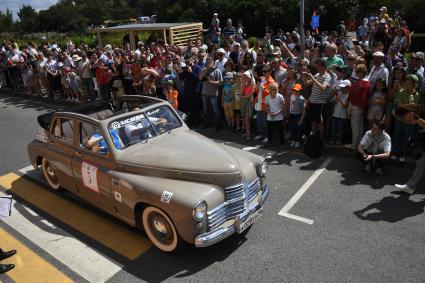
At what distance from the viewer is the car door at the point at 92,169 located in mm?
6070

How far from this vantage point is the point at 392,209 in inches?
250

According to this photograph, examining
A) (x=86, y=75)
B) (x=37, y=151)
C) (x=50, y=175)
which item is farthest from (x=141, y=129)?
(x=86, y=75)

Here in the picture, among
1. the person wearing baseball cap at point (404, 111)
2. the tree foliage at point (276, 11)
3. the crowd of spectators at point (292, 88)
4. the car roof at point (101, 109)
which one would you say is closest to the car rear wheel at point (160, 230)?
the car roof at point (101, 109)

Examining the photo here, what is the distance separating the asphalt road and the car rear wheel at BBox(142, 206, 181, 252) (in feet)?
0.54

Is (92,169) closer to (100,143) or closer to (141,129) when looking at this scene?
(100,143)

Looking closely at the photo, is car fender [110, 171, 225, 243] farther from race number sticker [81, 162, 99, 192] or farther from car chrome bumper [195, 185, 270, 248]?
race number sticker [81, 162, 99, 192]

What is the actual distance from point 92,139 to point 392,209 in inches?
197

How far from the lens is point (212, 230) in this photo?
523cm

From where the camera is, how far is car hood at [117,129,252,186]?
5520 mm

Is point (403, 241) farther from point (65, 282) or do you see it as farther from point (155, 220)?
point (65, 282)

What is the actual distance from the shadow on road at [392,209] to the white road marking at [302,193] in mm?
941

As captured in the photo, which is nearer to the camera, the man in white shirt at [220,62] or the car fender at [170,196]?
the car fender at [170,196]

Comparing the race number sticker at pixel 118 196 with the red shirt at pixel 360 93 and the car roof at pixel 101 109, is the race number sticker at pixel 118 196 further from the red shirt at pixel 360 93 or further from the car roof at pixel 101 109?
the red shirt at pixel 360 93

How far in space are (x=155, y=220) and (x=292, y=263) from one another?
198 cm
